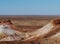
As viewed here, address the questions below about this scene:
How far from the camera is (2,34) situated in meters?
14.4

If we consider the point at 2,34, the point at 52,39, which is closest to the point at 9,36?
the point at 2,34

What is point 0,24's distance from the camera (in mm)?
15367

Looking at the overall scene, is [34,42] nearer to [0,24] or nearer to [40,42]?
[40,42]

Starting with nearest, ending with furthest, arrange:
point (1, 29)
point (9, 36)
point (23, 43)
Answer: point (23, 43) < point (9, 36) < point (1, 29)

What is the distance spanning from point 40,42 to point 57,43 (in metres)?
0.75

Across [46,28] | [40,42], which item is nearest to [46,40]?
[40,42]

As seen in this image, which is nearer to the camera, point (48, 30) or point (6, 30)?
point (48, 30)

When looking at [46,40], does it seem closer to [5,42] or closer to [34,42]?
[34,42]

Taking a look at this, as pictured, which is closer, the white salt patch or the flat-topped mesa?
the flat-topped mesa

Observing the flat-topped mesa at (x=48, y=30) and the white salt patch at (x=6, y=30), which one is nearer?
the flat-topped mesa at (x=48, y=30)

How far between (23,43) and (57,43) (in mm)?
1503

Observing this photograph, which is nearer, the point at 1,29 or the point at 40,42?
the point at 40,42

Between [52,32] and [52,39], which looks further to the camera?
[52,32]

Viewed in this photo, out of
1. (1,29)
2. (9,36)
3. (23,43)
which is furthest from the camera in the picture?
(1,29)
